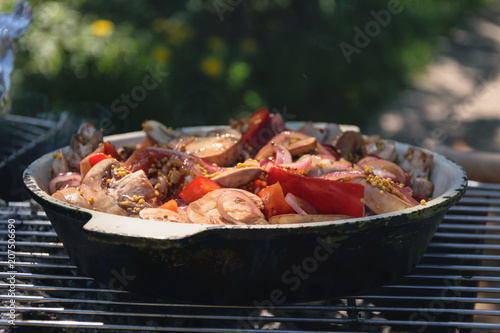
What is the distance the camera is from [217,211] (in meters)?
1.61

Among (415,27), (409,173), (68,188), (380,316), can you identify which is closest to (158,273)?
(68,188)

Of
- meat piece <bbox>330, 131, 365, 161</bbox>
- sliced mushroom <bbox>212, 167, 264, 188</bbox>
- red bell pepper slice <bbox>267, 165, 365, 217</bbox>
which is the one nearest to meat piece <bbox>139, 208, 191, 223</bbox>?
sliced mushroom <bbox>212, 167, 264, 188</bbox>

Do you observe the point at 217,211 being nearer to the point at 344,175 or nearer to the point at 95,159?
the point at 344,175

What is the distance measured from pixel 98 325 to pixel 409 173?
4.57ft

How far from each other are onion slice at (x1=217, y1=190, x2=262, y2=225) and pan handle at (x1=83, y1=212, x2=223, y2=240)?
145mm

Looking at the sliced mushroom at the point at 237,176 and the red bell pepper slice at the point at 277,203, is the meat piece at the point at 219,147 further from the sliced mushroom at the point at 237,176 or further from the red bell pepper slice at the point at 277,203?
the red bell pepper slice at the point at 277,203

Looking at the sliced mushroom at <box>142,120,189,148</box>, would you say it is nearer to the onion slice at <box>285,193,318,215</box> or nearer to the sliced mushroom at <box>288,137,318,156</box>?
the sliced mushroom at <box>288,137,318,156</box>

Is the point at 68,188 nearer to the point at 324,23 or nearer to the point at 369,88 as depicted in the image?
the point at 324,23

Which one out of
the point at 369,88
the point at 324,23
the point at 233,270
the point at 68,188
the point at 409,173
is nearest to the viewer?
the point at 233,270

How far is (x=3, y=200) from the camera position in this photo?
251cm

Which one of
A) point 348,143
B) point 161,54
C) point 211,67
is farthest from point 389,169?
point 161,54

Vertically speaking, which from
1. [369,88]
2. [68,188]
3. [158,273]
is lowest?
[158,273]

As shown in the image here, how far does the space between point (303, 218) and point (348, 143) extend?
87cm

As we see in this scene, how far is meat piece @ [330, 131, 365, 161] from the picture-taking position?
2.31 m
